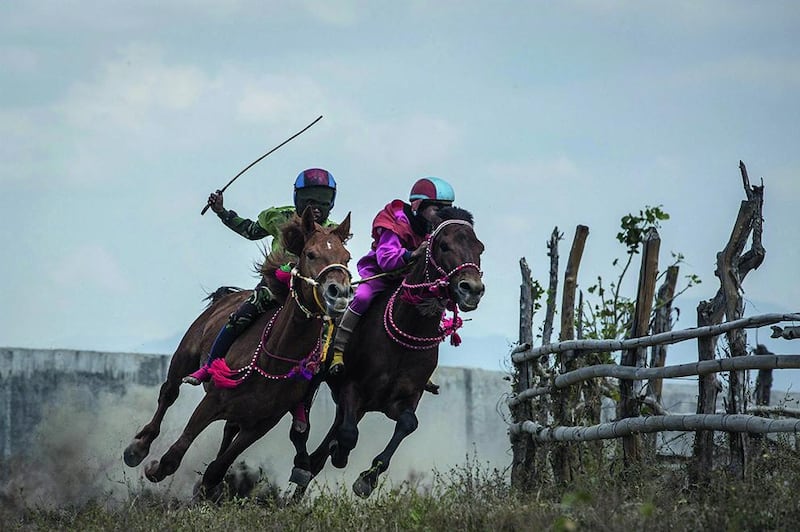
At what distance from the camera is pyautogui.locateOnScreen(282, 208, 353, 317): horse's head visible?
9.60 meters

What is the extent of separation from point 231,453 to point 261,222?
233cm

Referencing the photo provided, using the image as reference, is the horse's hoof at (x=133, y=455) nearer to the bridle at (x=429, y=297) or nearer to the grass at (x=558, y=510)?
the grass at (x=558, y=510)

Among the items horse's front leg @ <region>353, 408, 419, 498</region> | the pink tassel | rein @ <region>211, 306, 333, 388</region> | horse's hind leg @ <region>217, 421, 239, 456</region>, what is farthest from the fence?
horse's hind leg @ <region>217, 421, 239, 456</region>

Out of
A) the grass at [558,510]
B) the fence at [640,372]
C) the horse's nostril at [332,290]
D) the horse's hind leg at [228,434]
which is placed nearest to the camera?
the grass at [558,510]

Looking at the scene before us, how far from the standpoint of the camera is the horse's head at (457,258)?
1006cm

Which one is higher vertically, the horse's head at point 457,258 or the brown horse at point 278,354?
the horse's head at point 457,258

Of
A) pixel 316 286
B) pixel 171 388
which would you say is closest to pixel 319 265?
pixel 316 286

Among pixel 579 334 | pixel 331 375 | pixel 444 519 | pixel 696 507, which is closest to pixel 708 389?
pixel 696 507

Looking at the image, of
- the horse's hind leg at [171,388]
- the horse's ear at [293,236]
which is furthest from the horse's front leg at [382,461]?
the horse's hind leg at [171,388]

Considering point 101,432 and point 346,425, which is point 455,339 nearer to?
point 346,425

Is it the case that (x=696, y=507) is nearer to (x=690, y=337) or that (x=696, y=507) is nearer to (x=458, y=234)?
(x=690, y=337)

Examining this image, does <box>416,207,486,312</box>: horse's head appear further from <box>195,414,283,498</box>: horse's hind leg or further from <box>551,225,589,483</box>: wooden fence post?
<box>195,414,283,498</box>: horse's hind leg

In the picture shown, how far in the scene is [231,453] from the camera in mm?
11016

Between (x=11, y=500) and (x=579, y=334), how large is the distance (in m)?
6.04
